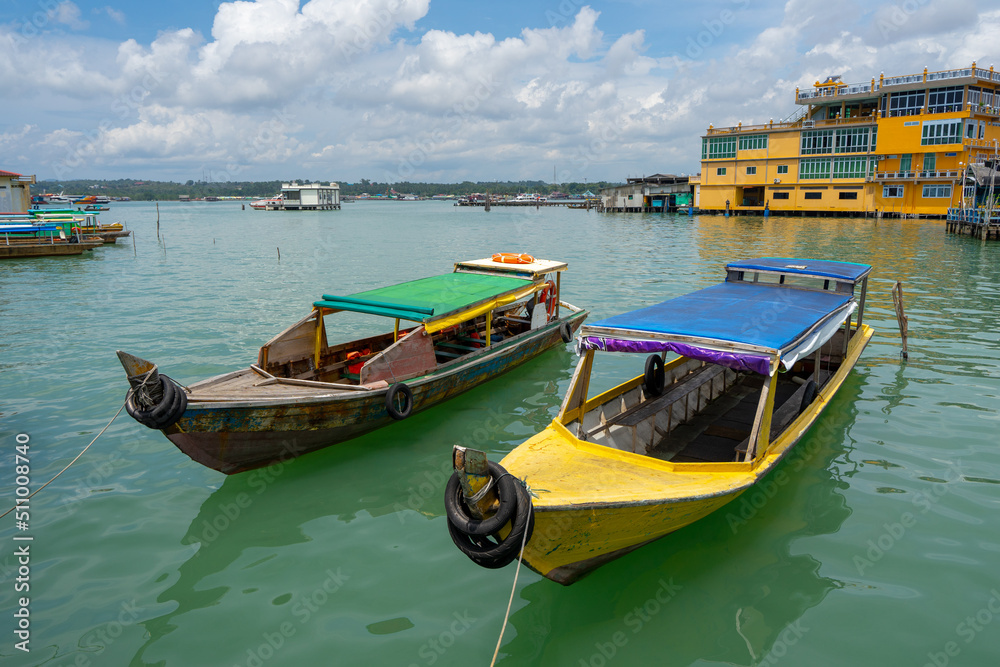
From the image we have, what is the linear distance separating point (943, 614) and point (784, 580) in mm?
1327

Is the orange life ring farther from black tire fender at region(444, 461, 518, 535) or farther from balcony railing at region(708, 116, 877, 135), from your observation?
balcony railing at region(708, 116, 877, 135)

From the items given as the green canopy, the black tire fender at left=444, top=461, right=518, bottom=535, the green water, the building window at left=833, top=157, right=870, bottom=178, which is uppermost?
the building window at left=833, top=157, right=870, bottom=178

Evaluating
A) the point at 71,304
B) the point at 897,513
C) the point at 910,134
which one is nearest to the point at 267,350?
the point at 897,513

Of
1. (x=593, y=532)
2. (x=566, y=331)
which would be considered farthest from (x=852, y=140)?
(x=593, y=532)

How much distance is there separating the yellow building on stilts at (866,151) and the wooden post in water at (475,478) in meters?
55.6

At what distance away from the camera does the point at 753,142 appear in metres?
62.6

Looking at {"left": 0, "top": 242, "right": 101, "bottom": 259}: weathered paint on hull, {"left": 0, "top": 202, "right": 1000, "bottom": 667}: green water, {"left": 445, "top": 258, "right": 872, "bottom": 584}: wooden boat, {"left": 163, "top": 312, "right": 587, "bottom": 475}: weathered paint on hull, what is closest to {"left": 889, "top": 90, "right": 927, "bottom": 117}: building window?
{"left": 0, "top": 202, "right": 1000, "bottom": 667}: green water

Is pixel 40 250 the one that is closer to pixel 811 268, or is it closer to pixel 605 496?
pixel 811 268

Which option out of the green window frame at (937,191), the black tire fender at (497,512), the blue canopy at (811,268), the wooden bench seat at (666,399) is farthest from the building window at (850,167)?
the black tire fender at (497,512)

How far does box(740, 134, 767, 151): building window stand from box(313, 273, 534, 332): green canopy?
5840 cm

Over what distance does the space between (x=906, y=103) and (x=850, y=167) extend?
258 inches

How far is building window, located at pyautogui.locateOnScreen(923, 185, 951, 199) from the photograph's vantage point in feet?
172

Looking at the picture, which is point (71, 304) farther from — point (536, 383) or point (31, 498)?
point (536, 383)

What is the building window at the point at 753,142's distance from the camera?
61.8 meters
